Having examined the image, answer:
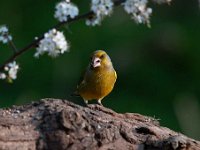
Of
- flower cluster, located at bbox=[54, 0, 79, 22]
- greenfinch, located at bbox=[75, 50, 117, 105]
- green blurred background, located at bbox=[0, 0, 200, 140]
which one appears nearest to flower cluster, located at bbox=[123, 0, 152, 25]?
flower cluster, located at bbox=[54, 0, 79, 22]

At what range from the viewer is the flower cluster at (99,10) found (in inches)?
174

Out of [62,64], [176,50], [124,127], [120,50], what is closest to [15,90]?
[62,64]

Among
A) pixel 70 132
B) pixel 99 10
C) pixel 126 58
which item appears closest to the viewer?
pixel 70 132

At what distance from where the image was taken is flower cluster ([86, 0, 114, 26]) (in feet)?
14.5

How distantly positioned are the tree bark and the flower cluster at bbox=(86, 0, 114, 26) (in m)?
0.39

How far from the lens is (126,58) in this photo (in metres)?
9.14

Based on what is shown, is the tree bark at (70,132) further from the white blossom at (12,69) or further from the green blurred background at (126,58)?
the green blurred background at (126,58)

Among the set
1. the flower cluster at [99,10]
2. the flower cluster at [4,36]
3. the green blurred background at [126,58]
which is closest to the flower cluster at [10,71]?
the flower cluster at [4,36]

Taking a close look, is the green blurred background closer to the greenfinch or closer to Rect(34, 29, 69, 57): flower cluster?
the greenfinch

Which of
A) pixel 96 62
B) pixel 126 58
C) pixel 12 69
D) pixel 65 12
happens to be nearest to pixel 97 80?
pixel 96 62

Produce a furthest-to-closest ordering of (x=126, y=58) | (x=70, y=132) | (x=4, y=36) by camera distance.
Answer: (x=126, y=58) < (x=4, y=36) < (x=70, y=132)

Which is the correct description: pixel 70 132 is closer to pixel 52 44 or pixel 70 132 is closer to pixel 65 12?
pixel 52 44

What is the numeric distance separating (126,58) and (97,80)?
2.85 m

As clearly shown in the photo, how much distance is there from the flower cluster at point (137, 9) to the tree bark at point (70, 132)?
0.48 metres
